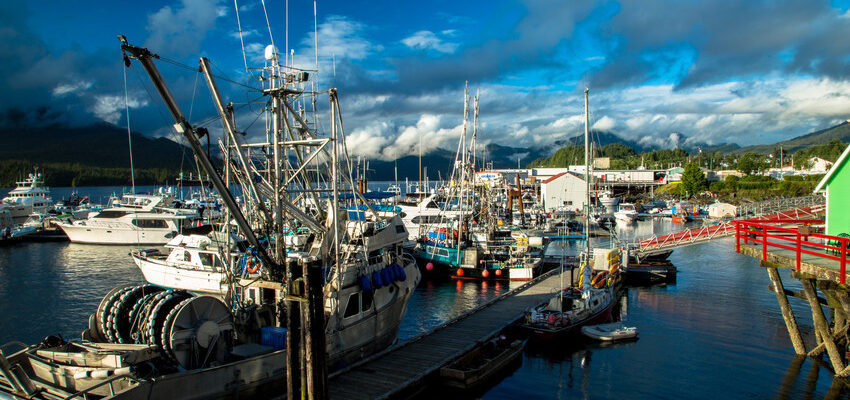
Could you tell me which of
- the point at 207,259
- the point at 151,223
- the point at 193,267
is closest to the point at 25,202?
the point at 151,223

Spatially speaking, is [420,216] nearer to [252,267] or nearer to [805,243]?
[252,267]

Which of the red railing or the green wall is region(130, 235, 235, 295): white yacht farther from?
the green wall

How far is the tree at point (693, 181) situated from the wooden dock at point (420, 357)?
4541 inches

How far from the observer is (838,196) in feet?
60.0

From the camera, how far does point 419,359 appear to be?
19.8 m

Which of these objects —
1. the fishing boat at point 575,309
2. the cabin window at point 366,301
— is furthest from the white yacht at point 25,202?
the fishing boat at point 575,309

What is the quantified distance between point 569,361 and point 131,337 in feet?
58.9

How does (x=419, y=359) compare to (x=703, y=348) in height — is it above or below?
above

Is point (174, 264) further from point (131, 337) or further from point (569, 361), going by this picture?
point (569, 361)

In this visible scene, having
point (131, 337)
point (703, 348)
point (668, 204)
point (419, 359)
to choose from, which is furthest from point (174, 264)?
point (668, 204)

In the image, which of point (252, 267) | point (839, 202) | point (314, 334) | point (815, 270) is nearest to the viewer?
point (314, 334)

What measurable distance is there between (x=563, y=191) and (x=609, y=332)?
8533cm

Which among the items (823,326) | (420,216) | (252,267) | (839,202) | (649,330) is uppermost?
(839,202)

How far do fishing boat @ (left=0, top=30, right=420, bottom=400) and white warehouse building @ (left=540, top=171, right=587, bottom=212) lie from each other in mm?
92183
